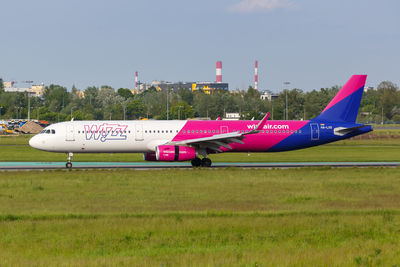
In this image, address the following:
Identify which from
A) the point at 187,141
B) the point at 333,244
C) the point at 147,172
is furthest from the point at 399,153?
the point at 333,244

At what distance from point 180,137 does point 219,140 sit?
330cm

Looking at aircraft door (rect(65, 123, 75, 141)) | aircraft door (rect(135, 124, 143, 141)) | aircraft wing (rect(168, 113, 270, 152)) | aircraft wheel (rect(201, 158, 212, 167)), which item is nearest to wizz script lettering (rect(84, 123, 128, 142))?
aircraft door (rect(135, 124, 143, 141))

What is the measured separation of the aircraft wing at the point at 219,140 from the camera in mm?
43625

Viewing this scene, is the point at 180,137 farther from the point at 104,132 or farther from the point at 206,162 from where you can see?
the point at 104,132

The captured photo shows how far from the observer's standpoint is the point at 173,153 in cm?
4284

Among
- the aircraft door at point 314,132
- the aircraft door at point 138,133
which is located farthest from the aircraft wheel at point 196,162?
the aircraft door at point 314,132

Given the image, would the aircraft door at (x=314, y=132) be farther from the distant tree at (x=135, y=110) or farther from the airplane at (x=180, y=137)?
the distant tree at (x=135, y=110)

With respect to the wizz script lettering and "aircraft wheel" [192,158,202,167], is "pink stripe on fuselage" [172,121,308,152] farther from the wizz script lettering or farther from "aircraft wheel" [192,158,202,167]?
the wizz script lettering

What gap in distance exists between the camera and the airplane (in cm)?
4434

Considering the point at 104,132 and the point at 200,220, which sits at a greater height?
the point at 104,132

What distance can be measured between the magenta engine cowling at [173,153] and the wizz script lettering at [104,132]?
11.9ft

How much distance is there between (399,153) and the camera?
203ft

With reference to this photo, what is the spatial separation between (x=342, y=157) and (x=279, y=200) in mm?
31761

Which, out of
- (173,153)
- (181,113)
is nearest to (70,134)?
(173,153)
